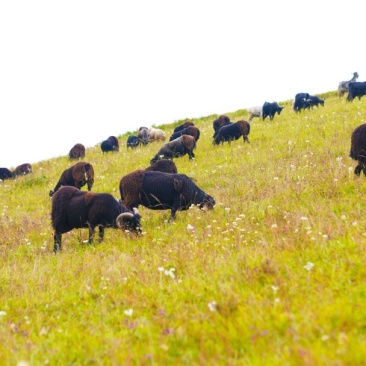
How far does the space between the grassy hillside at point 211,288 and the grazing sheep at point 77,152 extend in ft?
48.7

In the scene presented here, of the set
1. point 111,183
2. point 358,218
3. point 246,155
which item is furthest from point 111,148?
point 358,218

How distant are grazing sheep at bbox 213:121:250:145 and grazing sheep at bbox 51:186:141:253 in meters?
10.00

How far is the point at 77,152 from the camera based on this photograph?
1008 inches

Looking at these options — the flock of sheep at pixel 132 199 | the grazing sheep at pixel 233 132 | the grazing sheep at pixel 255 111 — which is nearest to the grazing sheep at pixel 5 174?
the grazing sheep at pixel 233 132

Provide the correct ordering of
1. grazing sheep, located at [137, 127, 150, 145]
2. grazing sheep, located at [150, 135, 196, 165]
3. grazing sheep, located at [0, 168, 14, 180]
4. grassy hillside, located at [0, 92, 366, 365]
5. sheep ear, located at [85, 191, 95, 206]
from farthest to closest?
1. grazing sheep, located at [137, 127, 150, 145]
2. grazing sheep, located at [0, 168, 14, 180]
3. grazing sheep, located at [150, 135, 196, 165]
4. sheep ear, located at [85, 191, 95, 206]
5. grassy hillside, located at [0, 92, 366, 365]

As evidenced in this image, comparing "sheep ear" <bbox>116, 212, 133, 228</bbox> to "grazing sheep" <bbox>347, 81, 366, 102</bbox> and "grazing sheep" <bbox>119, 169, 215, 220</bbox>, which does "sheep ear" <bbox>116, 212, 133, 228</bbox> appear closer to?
"grazing sheep" <bbox>119, 169, 215, 220</bbox>

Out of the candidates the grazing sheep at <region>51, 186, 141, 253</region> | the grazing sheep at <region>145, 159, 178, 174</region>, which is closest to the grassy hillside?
the grazing sheep at <region>51, 186, 141, 253</region>

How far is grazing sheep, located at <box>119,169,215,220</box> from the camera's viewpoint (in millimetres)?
10859

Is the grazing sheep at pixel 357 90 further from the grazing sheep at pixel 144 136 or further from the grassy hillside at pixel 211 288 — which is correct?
the grassy hillside at pixel 211 288

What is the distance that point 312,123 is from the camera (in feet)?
61.2

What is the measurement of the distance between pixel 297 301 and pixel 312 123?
15490 mm

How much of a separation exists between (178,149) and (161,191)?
7782mm

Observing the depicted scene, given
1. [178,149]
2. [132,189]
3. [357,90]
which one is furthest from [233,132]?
[357,90]

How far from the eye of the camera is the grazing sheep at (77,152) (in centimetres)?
2539
